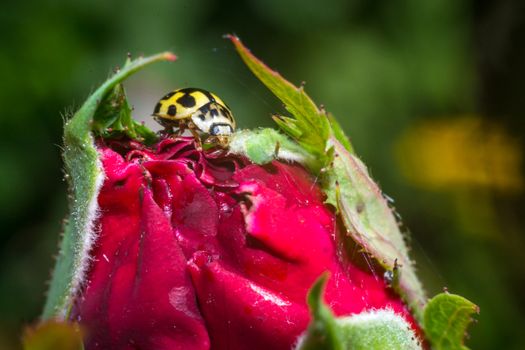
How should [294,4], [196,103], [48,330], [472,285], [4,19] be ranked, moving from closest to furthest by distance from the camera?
[48,330]
[196,103]
[472,285]
[4,19]
[294,4]

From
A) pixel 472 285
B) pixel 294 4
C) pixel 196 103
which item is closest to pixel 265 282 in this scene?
pixel 196 103

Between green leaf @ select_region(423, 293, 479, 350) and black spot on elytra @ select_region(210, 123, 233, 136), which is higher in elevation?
black spot on elytra @ select_region(210, 123, 233, 136)

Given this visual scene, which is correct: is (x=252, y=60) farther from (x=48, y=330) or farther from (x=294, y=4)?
(x=294, y=4)

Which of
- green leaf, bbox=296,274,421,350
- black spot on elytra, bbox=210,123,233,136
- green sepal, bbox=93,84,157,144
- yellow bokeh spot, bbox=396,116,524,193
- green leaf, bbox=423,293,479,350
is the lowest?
green leaf, bbox=423,293,479,350

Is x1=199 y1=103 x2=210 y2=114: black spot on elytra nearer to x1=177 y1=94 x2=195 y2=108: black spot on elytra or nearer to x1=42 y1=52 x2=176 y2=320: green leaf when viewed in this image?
x1=177 y1=94 x2=195 y2=108: black spot on elytra

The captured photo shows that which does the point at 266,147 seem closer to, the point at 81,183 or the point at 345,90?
the point at 81,183

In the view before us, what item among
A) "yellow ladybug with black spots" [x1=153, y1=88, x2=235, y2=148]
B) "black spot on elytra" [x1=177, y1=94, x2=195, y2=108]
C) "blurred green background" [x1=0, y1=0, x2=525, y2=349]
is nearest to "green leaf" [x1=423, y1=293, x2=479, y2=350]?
"yellow ladybug with black spots" [x1=153, y1=88, x2=235, y2=148]

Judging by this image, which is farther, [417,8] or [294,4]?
[294,4]

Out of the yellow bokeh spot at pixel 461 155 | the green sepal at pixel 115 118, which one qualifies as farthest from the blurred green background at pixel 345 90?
the green sepal at pixel 115 118
